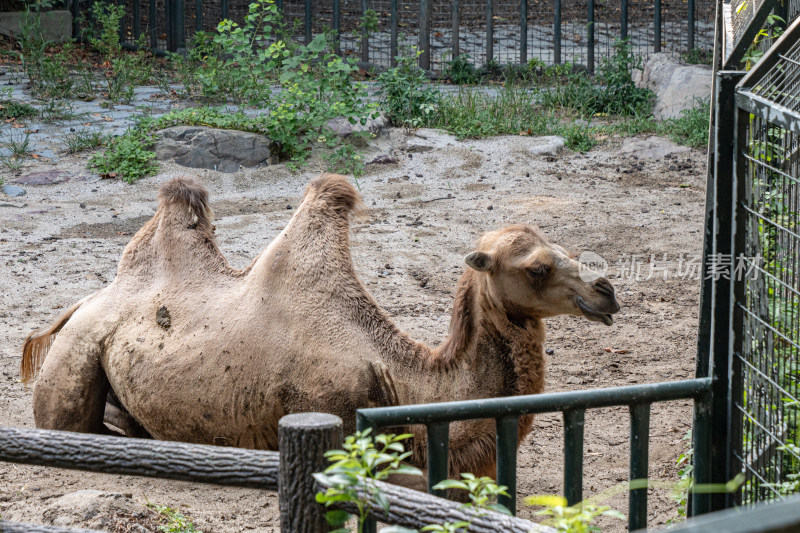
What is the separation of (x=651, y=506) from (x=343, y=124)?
729 cm

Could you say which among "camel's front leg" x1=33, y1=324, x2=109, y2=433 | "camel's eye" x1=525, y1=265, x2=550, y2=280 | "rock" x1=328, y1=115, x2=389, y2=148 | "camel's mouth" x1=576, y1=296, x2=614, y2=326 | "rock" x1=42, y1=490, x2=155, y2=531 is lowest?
"rock" x1=42, y1=490, x2=155, y2=531

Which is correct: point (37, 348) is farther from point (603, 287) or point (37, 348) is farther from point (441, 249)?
point (441, 249)

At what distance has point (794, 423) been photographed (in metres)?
2.93

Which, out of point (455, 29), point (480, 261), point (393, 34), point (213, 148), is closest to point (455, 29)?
point (455, 29)

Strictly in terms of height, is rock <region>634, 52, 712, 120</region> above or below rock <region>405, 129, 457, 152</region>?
above

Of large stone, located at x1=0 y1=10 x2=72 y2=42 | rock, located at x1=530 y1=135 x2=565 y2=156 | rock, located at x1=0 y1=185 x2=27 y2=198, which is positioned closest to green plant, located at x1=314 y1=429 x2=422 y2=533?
rock, located at x1=0 y1=185 x2=27 y2=198

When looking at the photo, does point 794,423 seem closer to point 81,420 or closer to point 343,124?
point 81,420

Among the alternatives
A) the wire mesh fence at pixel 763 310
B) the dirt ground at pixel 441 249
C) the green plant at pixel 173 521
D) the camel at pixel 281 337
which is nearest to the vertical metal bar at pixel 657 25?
the dirt ground at pixel 441 249

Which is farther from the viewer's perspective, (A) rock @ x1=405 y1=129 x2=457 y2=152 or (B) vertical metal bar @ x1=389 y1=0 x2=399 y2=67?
(B) vertical metal bar @ x1=389 y1=0 x2=399 y2=67

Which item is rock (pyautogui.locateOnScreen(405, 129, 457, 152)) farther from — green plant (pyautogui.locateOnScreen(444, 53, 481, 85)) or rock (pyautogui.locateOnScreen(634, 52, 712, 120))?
rock (pyautogui.locateOnScreen(634, 52, 712, 120))

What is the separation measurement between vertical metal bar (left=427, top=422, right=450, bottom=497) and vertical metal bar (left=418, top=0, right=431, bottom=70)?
1101cm

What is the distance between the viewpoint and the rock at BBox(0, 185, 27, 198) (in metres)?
9.40

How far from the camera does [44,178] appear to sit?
386 inches

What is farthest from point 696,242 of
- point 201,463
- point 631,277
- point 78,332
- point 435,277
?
point 201,463
